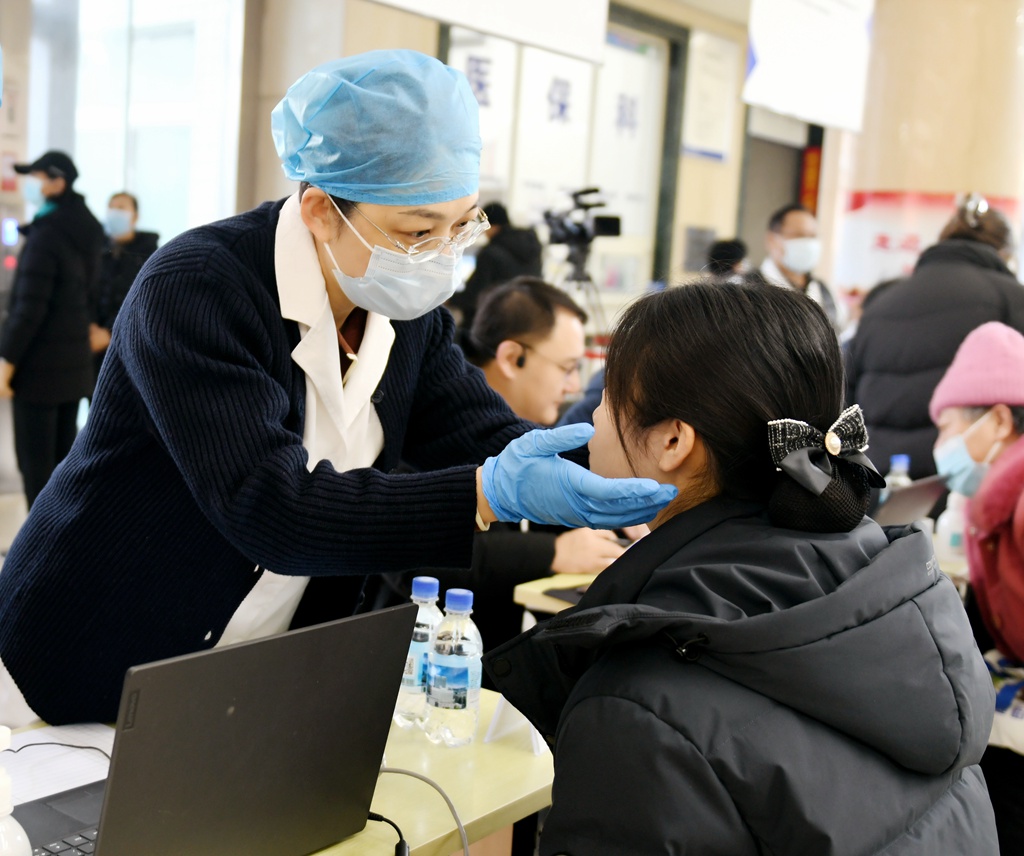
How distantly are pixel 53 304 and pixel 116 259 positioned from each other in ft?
1.02

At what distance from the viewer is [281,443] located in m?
1.26

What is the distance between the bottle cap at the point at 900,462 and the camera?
3348mm

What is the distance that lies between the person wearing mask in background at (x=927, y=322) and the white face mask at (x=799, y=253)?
4.47 feet

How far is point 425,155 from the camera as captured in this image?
1376mm

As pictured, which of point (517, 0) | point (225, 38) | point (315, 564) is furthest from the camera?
point (225, 38)

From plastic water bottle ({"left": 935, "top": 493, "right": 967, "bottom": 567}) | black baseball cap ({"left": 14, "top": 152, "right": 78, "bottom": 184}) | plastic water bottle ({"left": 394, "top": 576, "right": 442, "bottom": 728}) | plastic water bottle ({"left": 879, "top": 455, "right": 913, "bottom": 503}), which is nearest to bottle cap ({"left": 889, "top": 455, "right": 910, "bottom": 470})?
plastic water bottle ({"left": 879, "top": 455, "right": 913, "bottom": 503})

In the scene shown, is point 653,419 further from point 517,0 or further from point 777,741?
point 517,0

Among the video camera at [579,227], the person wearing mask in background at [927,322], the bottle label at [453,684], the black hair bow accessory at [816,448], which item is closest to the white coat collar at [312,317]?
the bottle label at [453,684]

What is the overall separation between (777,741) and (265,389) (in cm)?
70

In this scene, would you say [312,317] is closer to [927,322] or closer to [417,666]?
[417,666]

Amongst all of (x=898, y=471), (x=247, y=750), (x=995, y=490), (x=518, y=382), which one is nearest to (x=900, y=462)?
(x=898, y=471)

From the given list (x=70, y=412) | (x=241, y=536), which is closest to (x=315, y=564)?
(x=241, y=536)

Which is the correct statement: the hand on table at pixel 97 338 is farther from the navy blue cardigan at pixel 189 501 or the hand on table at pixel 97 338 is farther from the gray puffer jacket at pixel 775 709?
the gray puffer jacket at pixel 775 709

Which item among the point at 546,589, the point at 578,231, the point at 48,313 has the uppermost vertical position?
the point at 578,231
